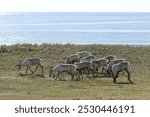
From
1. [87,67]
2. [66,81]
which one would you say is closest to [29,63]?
[87,67]

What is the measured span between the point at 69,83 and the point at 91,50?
14.5 meters

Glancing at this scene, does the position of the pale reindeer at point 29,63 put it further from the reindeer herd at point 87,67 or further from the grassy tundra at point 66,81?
the grassy tundra at point 66,81

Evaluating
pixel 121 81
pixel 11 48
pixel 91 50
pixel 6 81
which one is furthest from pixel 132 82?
pixel 11 48

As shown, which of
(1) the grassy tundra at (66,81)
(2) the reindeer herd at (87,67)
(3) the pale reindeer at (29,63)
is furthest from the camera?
(3) the pale reindeer at (29,63)

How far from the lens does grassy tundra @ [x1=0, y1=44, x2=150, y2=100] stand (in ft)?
79.9

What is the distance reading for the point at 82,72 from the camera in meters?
31.6

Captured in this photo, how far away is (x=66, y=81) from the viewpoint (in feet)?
95.1

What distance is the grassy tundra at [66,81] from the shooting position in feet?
79.9

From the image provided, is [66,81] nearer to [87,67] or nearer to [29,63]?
[87,67]

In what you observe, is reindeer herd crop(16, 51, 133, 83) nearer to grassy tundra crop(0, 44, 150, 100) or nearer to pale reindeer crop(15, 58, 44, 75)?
pale reindeer crop(15, 58, 44, 75)

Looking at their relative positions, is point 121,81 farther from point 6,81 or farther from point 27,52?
point 27,52

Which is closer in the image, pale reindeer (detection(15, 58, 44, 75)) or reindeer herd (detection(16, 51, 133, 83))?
reindeer herd (detection(16, 51, 133, 83))

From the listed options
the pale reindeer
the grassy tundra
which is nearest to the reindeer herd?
the pale reindeer

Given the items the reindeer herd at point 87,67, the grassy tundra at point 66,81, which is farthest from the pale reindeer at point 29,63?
the grassy tundra at point 66,81
